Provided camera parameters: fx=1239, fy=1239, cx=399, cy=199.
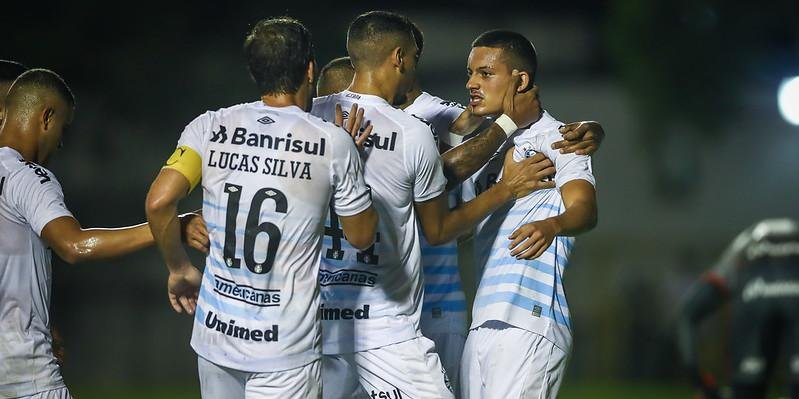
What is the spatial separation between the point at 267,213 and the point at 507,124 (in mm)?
1757

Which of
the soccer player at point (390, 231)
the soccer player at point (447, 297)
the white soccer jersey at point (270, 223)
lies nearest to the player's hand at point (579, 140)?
the soccer player at point (390, 231)

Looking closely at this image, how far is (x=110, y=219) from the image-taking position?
22609 mm

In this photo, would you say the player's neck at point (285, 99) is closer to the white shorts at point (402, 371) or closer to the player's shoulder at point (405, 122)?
the player's shoulder at point (405, 122)

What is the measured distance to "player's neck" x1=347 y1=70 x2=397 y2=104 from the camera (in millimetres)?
6746

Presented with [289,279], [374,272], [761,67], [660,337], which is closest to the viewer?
[289,279]

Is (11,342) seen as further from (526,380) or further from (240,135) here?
(526,380)

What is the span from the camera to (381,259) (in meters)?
6.65

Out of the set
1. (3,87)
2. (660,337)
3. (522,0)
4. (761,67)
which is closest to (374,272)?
(3,87)

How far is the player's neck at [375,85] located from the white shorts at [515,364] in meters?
1.41

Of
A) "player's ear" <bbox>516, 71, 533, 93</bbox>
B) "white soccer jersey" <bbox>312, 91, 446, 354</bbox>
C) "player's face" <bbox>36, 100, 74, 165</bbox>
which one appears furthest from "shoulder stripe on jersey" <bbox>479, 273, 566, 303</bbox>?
"player's face" <bbox>36, 100, 74, 165</bbox>

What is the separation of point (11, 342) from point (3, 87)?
168 cm

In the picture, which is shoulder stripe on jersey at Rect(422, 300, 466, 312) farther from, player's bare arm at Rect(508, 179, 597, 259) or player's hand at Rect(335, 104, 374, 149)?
player's hand at Rect(335, 104, 374, 149)

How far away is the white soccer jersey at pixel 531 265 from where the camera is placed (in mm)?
6801

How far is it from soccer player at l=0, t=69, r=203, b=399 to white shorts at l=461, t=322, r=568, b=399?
195 centimetres
